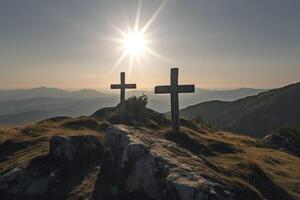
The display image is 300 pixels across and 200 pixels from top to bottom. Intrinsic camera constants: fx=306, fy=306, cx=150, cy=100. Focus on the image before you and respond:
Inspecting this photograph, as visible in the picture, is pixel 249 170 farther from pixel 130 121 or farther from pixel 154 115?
pixel 154 115

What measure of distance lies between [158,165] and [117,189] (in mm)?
2361

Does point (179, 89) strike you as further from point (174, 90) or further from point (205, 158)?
point (205, 158)

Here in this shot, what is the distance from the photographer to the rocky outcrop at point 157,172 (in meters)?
8.94

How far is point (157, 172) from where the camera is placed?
34.5 ft

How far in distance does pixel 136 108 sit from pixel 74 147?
14.4 m

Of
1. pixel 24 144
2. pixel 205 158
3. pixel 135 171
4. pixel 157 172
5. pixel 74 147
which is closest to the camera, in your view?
pixel 157 172

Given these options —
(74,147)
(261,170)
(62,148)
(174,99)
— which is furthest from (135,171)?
(174,99)

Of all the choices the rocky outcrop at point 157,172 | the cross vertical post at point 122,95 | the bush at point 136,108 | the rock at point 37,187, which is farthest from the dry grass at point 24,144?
the bush at point 136,108

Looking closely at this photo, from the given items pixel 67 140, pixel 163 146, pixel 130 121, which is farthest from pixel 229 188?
pixel 130 121

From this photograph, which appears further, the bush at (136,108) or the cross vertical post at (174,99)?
the bush at (136,108)

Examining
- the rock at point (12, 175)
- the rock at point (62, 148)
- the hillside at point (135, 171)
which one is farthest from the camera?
the rock at point (62, 148)

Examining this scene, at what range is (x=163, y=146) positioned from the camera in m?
13.5

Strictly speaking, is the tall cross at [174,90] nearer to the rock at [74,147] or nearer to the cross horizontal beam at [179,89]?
the cross horizontal beam at [179,89]

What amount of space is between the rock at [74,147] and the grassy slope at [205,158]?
39.9 inches
